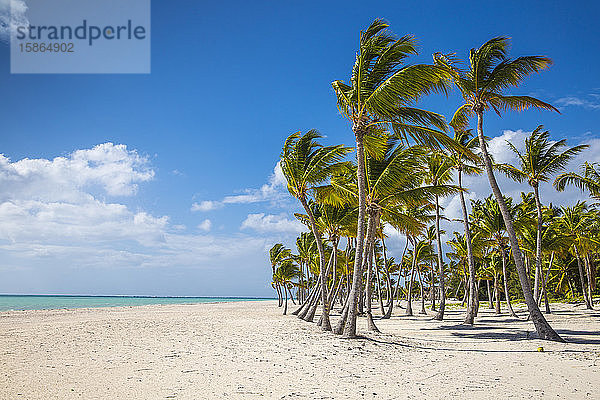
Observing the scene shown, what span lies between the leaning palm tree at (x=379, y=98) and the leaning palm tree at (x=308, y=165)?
129 inches

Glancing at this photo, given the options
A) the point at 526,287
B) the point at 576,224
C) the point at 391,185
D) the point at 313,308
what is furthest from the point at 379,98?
Answer: the point at 576,224

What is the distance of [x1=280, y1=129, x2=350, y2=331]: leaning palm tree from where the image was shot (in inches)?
648

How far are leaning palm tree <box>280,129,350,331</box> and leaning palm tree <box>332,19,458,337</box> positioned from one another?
10.7ft

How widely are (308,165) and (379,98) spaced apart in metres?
5.07

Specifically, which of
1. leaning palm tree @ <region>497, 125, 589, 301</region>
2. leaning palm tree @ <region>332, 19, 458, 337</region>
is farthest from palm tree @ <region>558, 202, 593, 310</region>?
leaning palm tree @ <region>332, 19, 458, 337</region>

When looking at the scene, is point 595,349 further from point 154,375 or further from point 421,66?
point 154,375

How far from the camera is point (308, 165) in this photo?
54.6 ft

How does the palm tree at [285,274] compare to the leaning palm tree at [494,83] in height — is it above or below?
below

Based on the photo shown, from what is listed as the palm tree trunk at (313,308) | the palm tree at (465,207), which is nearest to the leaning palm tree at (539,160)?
the palm tree at (465,207)

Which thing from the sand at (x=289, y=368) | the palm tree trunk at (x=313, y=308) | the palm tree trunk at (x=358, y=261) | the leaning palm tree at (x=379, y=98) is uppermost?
the leaning palm tree at (x=379, y=98)

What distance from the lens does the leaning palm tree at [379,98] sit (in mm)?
12250

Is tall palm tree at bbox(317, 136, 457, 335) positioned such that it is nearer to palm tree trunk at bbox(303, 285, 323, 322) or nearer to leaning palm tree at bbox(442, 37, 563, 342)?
leaning palm tree at bbox(442, 37, 563, 342)

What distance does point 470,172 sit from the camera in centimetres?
2138

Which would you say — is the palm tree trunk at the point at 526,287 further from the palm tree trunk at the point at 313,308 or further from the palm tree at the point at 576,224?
the palm tree at the point at 576,224
